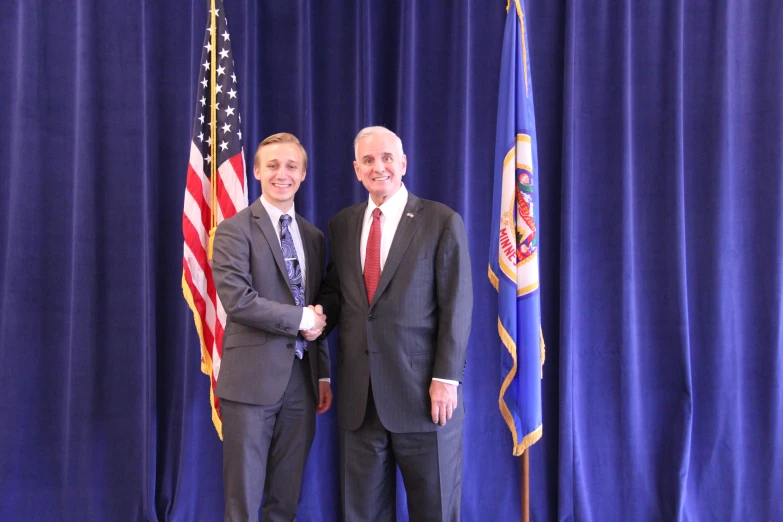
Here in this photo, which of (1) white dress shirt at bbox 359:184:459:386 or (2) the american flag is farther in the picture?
(2) the american flag

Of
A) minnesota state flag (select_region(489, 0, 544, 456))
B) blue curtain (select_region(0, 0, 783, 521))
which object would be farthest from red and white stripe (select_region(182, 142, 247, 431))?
minnesota state flag (select_region(489, 0, 544, 456))

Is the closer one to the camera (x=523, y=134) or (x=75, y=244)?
(x=523, y=134)

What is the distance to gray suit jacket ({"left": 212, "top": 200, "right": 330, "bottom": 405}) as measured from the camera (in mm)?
1717

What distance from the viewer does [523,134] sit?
7.26ft

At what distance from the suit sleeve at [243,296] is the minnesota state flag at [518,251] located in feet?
3.20

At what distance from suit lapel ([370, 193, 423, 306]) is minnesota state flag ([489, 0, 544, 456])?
1.99 ft

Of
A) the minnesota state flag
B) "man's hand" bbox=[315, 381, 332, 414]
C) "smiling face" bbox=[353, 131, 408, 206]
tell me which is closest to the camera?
"smiling face" bbox=[353, 131, 408, 206]

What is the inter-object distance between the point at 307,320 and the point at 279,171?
57 cm

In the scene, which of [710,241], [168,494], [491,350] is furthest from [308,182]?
[710,241]

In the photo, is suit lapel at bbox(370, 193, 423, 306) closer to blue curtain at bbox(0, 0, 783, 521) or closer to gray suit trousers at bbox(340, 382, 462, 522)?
gray suit trousers at bbox(340, 382, 462, 522)

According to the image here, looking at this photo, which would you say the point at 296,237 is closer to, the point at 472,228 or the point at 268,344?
the point at 268,344

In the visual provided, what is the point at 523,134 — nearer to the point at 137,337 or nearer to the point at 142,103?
the point at 142,103

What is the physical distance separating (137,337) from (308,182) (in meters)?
1.22

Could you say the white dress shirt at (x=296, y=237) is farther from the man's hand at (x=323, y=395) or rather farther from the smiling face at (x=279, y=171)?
the man's hand at (x=323, y=395)
